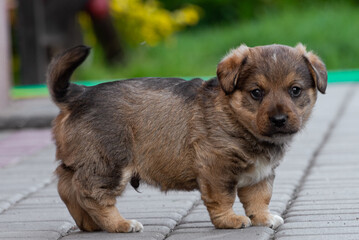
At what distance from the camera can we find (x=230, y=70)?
4.96 meters

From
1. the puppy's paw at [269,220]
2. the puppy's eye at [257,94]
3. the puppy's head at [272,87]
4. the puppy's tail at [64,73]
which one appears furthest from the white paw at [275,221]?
the puppy's tail at [64,73]

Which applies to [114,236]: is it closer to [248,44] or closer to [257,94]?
[257,94]

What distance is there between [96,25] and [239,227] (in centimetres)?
1074

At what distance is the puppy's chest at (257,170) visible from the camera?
4.98 metres

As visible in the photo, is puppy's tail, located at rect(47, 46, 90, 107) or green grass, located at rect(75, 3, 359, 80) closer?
puppy's tail, located at rect(47, 46, 90, 107)

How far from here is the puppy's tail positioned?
5262mm

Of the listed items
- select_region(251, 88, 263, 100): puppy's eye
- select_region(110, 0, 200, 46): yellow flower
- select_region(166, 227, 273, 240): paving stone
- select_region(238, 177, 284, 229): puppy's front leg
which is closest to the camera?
select_region(166, 227, 273, 240): paving stone

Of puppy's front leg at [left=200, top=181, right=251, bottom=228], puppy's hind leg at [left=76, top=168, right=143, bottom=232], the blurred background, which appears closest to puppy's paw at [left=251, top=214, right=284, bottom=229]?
puppy's front leg at [left=200, top=181, right=251, bottom=228]

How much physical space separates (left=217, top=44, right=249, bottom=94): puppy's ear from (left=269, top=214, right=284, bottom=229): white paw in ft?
2.62

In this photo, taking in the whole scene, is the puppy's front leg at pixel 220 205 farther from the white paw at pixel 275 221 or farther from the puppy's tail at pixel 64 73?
the puppy's tail at pixel 64 73

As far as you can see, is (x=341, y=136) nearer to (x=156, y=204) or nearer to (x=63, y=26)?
(x=156, y=204)

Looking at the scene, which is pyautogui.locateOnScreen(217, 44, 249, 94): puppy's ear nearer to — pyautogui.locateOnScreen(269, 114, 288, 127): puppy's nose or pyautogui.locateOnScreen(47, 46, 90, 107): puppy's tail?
pyautogui.locateOnScreen(269, 114, 288, 127): puppy's nose

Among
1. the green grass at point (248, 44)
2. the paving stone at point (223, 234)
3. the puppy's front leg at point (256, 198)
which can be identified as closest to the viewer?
the paving stone at point (223, 234)

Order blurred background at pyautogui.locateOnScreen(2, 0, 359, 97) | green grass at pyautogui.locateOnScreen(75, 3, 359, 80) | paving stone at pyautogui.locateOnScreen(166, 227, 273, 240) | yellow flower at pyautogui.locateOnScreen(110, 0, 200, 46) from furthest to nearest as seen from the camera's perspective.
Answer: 1. yellow flower at pyautogui.locateOnScreen(110, 0, 200, 46)
2. green grass at pyautogui.locateOnScreen(75, 3, 359, 80)
3. blurred background at pyautogui.locateOnScreen(2, 0, 359, 97)
4. paving stone at pyautogui.locateOnScreen(166, 227, 273, 240)
